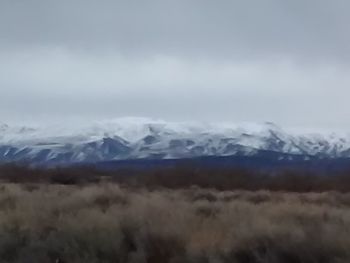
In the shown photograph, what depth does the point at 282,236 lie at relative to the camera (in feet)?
51.0

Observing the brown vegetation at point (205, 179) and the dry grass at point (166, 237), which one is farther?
the brown vegetation at point (205, 179)

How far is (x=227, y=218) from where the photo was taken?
65.3 ft

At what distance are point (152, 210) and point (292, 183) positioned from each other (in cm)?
3992

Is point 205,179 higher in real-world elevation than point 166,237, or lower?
higher

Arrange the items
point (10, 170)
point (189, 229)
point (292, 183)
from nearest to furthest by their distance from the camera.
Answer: point (189, 229) < point (292, 183) < point (10, 170)

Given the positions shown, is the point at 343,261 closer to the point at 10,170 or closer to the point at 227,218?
the point at 227,218

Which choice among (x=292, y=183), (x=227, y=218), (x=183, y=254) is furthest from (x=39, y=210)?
(x=292, y=183)

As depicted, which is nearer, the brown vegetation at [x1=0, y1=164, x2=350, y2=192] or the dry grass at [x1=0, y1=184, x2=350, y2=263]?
the dry grass at [x1=0, y1=184, x2=350, y2=263]

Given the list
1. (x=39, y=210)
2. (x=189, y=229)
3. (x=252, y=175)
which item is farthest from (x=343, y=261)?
(x=252, y=175)

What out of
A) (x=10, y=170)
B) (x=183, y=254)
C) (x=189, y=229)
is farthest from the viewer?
(x=10, y=170)

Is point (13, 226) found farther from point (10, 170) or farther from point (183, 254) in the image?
point (10, 170)

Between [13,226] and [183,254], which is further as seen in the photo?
[13,226]

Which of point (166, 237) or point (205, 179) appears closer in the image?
point (166, 237)

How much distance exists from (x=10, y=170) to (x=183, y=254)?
51.6m
